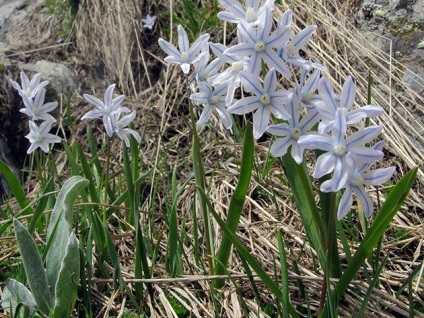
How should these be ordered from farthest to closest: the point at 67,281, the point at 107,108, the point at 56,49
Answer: the point at 56,49, the point at 107,108, the point at 67,281

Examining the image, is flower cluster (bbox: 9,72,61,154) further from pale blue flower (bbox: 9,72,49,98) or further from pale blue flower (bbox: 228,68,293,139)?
pale blue flower (bbox: 228,68,293,139)

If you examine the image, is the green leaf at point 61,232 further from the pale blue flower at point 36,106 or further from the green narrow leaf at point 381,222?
the green narrow leaf at point 381,222

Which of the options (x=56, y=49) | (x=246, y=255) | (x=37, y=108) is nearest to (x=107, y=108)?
(x=37, y=108)

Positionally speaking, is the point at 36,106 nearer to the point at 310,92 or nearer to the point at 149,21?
the point at 310,92

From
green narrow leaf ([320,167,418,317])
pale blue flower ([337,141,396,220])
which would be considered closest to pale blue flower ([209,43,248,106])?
pale blue flower ([337,141,396,220])

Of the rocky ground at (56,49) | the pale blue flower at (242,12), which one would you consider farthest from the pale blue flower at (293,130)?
the rocky ground at (56,49)

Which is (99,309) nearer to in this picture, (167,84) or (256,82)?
(256,82)

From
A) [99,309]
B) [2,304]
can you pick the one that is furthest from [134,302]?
[2,304]
